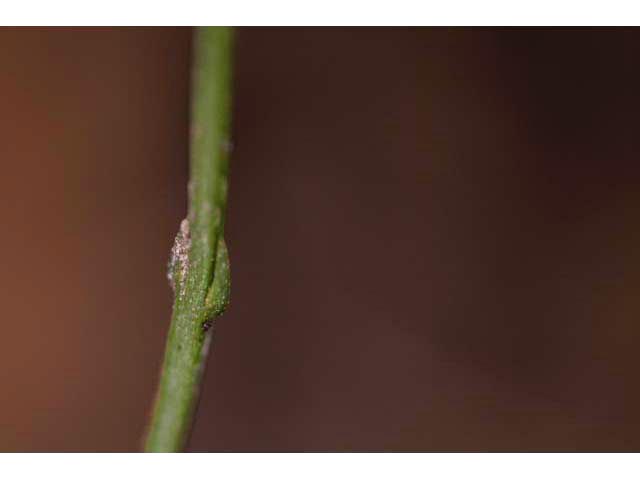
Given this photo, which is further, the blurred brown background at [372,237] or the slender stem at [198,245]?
the blurred brown background at [372,237]

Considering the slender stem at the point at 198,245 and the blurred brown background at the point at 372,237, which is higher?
the blurred brown background at the point at 372,237

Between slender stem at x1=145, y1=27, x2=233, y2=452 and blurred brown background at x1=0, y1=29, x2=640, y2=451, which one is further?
blurred brown background at x1=0, y1=29, x2=640, y2=451

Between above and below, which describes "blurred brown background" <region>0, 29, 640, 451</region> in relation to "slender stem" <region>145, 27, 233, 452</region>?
above

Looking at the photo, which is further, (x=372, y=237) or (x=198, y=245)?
(x=372, y=237)
